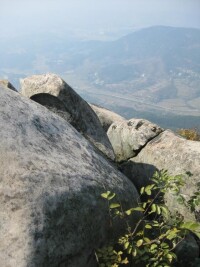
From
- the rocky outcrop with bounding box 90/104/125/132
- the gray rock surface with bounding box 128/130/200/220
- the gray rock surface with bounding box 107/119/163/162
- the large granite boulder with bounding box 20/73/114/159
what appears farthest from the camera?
the rocky outcrop with bounding box 90/104/125/132

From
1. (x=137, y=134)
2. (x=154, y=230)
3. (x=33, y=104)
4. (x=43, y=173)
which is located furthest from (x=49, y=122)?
(x=137, y=134)

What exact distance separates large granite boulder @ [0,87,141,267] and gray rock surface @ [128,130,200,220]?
451cm

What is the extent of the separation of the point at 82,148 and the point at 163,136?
24.0 feet

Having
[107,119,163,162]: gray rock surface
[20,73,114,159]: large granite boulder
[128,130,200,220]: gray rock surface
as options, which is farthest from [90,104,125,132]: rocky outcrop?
[20,73,114,159]: large granite boulder

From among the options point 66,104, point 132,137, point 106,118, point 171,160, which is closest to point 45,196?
point 66,104

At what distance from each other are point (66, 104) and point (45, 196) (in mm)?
8354

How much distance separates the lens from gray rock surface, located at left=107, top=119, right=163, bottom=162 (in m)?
18.1

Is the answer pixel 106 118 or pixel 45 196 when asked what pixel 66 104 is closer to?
pixel 45 196

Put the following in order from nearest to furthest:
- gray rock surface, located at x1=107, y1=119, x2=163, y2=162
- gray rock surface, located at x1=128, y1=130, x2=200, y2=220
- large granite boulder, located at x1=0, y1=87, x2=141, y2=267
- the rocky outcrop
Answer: large granite boulder, located at x1=0, y1=87, x2=141, y2=267 < gray rock surface, located at x1=128, y1=130, x2=200, y2=220 < gray rock surface, located at x1=107, y1=119, x2=163, y2=162 < the rocky outcrop

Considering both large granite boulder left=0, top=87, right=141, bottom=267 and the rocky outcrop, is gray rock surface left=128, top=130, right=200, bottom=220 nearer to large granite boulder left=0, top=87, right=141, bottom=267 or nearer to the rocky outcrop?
large granite boulder left=0, top=87, right=141, bottom=267

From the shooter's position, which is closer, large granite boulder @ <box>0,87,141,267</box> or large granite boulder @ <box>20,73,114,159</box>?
large granite boulder @ <box>0,87,141,267</box>

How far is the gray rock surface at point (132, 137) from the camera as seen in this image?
18.1 meters

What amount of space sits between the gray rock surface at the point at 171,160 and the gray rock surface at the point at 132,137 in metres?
0.44

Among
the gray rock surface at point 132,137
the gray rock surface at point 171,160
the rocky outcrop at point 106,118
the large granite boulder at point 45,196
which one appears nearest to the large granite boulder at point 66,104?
the gray rock surface at point 171,160
